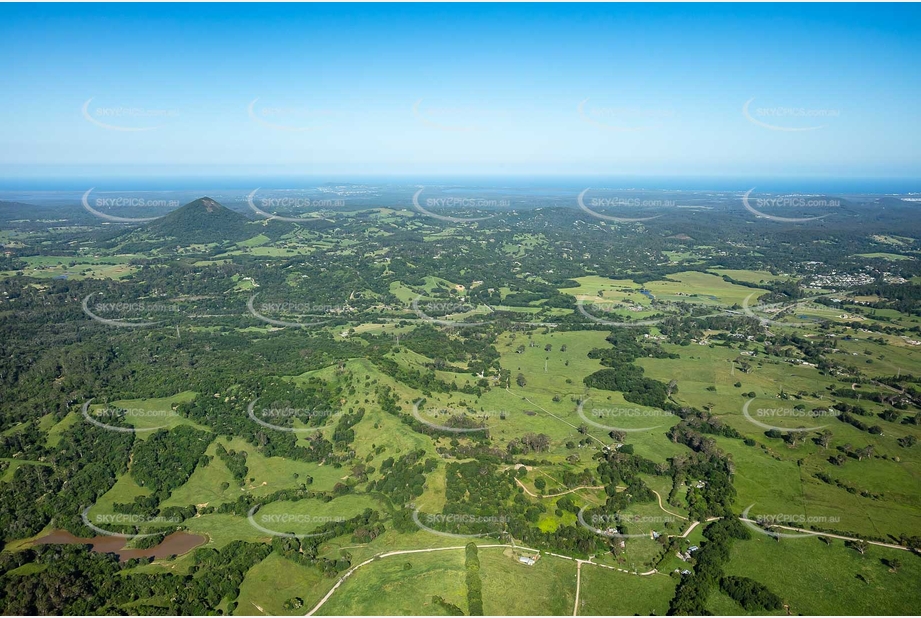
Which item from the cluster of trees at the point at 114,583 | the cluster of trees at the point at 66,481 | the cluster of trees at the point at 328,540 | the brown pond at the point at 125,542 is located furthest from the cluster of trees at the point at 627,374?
the cluster of trees at the point at 66,481

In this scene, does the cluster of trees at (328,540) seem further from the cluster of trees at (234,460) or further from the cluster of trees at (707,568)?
the cluster of trees at (707,568)

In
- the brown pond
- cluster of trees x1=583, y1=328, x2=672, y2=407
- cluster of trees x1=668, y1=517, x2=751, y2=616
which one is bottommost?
the brown pond

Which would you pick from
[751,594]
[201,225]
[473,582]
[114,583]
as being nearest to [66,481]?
[114,583]

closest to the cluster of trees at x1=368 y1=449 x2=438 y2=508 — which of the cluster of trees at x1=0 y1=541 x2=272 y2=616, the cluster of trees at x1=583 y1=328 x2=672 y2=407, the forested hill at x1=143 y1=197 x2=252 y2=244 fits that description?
the cluster of trees at x1=0 y1=541 x2=272 y2=616

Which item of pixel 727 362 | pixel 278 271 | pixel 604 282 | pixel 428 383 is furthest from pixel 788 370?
pixel 278 271

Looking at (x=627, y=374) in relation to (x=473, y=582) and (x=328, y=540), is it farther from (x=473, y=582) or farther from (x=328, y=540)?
(x=328, y=540)

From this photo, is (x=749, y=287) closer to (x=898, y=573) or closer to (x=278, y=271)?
(x=898, y=573)

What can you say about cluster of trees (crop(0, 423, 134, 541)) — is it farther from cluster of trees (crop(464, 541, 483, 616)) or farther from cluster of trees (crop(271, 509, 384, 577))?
cluster of trees (crop(464, 541, 483, 616))

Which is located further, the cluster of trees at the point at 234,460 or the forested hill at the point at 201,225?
the forested hill at the point at 201,225
